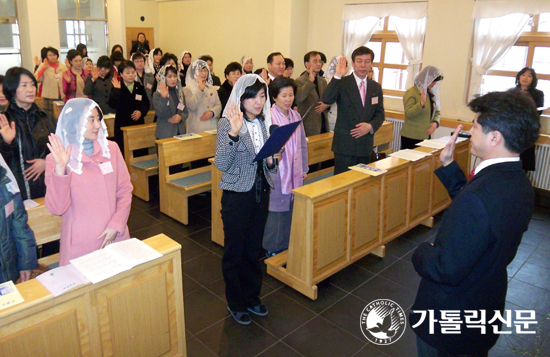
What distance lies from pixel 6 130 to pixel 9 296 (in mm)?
1485

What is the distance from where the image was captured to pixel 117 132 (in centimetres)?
546

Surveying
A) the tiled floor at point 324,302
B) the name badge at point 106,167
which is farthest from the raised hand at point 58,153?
the tiled floor at point 324,302

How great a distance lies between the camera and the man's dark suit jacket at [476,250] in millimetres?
1529

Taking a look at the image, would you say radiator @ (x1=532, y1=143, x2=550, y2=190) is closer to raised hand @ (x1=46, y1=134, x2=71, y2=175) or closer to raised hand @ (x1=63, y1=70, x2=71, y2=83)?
raised hand @ (x1=46, y1=134, x2=71, y2=175)

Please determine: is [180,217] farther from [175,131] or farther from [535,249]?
→ [535,249]

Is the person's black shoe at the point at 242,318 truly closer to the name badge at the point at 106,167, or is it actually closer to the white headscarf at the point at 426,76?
the name badge at the point at 106,167

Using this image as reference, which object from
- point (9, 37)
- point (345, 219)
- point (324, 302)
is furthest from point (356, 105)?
point (9, 37)

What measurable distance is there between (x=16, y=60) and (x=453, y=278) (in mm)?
10800

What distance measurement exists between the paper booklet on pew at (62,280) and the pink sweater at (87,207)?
277 millimetres

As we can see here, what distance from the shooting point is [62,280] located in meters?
1.89

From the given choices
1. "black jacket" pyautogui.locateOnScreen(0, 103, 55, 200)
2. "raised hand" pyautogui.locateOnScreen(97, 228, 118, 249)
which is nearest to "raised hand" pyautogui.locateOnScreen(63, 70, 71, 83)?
"black jacket" pyautogui.locateOnScreen(0, 103, 55, 200)

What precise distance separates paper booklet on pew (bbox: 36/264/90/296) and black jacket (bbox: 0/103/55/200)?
1.25m

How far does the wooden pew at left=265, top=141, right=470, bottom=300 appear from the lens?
3.22 meters

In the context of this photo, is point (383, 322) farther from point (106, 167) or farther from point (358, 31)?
point (358, 31)
